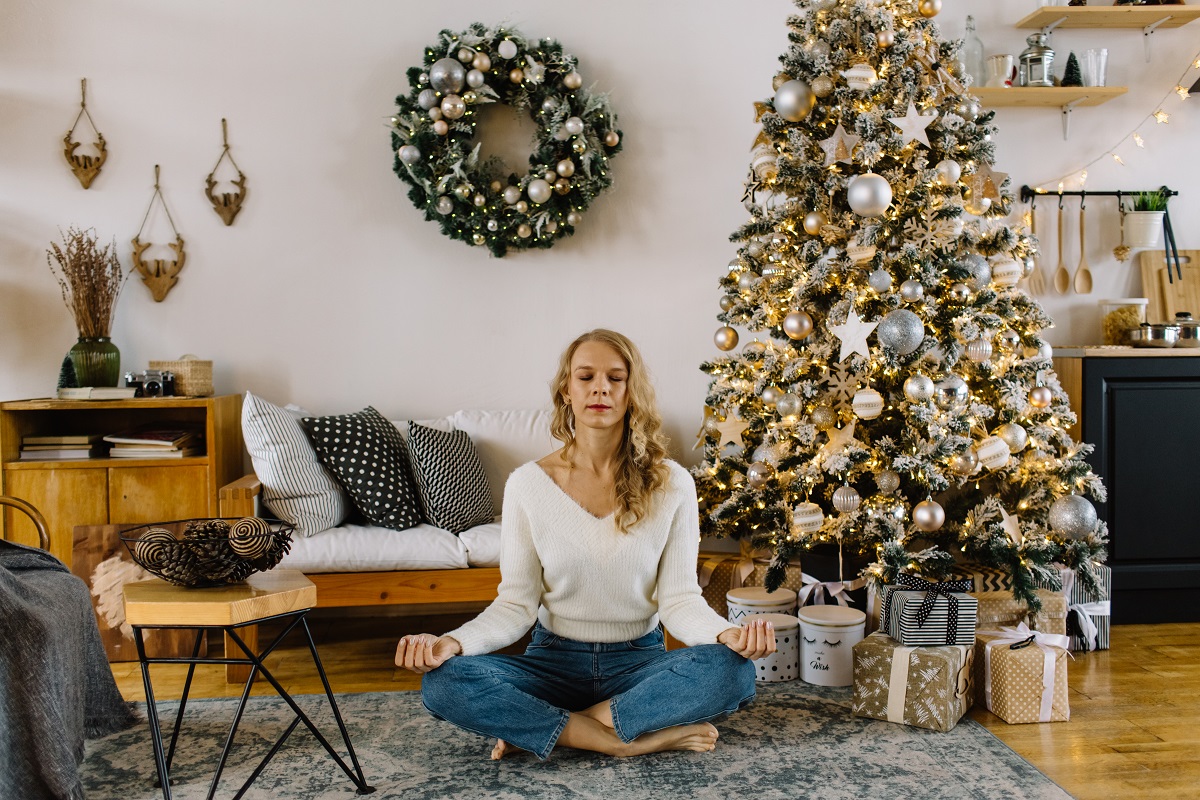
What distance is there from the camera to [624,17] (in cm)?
372

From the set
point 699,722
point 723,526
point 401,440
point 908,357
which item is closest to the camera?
point 699,722

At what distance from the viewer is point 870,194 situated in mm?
2756

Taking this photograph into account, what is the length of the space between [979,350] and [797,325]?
0.53 m

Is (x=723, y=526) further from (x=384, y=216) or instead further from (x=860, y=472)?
(x=384, y=216)

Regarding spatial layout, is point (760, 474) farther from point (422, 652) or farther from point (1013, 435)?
point (422, 652)

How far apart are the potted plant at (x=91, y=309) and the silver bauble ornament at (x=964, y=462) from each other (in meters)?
2.74

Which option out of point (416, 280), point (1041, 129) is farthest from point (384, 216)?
point (1041, 129)

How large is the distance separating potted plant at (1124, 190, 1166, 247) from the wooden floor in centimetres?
146

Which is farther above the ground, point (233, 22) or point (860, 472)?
point (233, 22)

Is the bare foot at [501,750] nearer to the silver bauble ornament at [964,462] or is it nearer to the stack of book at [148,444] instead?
the silver bauble ornament at [964,462]

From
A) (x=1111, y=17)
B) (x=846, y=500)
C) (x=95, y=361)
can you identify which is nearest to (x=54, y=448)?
(x=95, y=361)

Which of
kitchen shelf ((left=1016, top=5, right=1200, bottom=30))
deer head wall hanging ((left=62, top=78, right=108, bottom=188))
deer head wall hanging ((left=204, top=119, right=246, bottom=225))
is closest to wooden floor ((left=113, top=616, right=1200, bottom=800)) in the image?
deer head wall hanging ((left=204, top=119, right=246, bottom=225))

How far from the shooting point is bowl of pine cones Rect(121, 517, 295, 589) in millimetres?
1920

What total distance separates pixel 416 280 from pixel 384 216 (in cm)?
26
